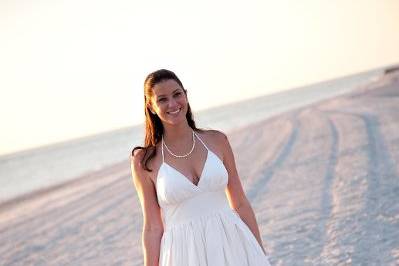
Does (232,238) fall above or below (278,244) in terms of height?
above

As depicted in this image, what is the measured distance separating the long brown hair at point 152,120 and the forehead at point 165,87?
0.8 inches

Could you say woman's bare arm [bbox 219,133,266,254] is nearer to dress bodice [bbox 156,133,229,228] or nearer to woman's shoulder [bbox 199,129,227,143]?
woman's shoulder [bbox 199,129,227,143]

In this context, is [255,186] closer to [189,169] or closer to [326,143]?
[326,143]

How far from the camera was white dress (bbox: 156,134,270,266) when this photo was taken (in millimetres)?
3133

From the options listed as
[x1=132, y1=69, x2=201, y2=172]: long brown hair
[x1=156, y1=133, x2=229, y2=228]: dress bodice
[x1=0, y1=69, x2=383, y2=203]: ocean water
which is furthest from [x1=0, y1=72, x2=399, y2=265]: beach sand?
[x1=0, y1=69, x2=383, y2=203]: ocean water

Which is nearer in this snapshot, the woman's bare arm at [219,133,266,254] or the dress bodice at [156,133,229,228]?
the dress bodice at [156,133,229,228]

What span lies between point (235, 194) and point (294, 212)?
16.6 ft

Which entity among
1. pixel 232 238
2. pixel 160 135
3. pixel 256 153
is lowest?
pixel 256 153

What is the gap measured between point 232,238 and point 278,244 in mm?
3923

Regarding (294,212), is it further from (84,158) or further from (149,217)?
(84,158)

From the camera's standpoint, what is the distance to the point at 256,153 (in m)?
16.5

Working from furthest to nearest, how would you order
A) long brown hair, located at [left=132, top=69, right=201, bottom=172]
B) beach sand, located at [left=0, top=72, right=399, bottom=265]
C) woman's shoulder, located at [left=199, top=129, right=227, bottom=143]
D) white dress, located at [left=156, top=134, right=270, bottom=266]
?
beach sand, located at [left=0, top=72, right=399, bottom=265] → woman's shoulder, located at [left=199, top=129, right=227, bottom=143] → long brown hair, located at [left=132, top=69, right=201, bottom=172] → white dress, located at [left=156, top=134, right=270, bottom=266]

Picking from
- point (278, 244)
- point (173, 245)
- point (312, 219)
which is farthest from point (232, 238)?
point (312, 219)

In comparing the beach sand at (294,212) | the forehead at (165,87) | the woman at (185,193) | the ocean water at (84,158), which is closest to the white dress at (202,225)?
the woman at (185,193)
